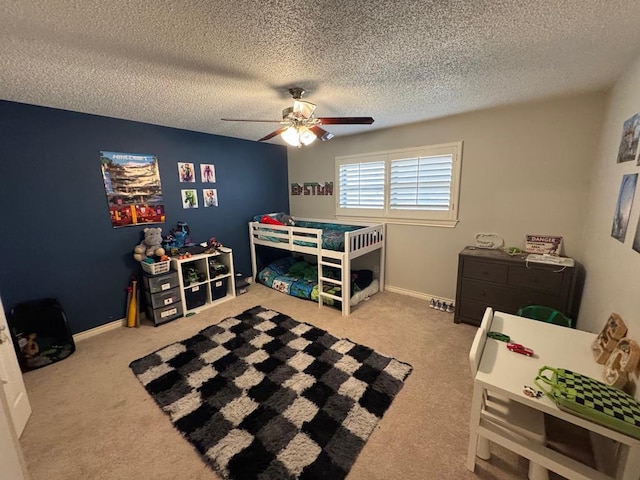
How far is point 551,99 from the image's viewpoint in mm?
2342

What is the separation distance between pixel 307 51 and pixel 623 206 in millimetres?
2102

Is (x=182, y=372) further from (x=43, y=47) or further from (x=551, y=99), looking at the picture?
(x=551, y=99)

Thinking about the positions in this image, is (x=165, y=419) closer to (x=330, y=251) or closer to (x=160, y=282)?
(x=160, y=282)

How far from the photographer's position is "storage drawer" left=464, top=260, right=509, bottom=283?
8.10 ft

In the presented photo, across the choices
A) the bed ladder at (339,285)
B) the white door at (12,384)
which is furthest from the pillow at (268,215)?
the white door at (12,384)

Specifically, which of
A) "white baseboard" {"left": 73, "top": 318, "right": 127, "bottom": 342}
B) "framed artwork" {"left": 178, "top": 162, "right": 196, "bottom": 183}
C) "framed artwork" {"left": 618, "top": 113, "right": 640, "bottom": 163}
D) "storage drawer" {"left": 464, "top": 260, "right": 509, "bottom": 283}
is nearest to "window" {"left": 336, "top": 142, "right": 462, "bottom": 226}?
"storage drawer" {"left": 464, "top": 260, "right": 509, "bottom": 283}

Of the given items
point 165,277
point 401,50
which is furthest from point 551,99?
point 165,277

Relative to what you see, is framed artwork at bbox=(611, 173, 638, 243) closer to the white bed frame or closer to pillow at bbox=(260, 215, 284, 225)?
the white bed frame

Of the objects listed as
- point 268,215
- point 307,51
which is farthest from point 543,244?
point 268,215

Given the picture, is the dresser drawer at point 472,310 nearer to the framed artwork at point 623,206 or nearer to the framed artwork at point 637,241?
the framed artwork at point 623,206

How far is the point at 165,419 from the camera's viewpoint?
5.52 feet

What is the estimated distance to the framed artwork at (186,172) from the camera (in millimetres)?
3273

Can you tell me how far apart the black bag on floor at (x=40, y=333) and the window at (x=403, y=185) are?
344 cm

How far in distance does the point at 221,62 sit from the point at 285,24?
579 mm
